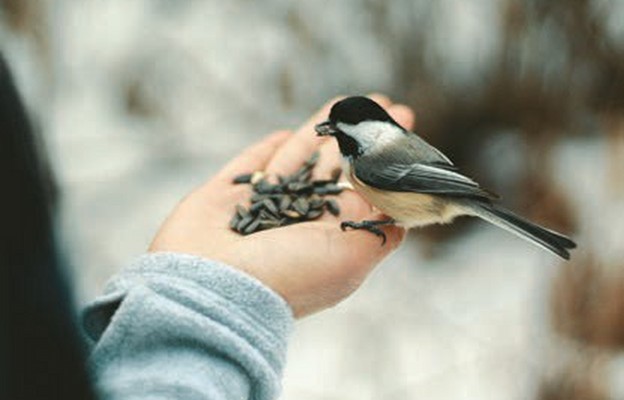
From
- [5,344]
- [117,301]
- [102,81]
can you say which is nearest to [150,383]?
[117,301]

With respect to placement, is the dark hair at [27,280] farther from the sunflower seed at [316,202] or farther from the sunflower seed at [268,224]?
the sunflower seed at [316,202]

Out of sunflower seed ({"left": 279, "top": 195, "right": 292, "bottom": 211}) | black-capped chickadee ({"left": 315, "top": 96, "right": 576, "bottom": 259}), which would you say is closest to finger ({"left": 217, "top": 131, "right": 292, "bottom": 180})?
sunflower seed ({"left": 279, "top": 195, "right": 292, "bottom": 211})

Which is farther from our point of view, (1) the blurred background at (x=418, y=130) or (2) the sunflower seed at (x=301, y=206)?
(1) the blurred background at (x=418, y=130)

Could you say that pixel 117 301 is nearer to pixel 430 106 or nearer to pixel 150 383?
pixel 150 383

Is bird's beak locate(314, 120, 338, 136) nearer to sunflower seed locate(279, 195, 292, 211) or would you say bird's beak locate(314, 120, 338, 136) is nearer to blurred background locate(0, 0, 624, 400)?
sunflower seed locate(279, 195, 292, 211)

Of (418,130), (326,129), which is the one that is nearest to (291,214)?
(326,129)

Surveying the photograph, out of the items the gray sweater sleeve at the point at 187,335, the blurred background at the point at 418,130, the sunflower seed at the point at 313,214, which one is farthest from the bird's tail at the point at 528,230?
the blurred background at the point at 418,130
